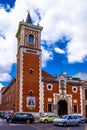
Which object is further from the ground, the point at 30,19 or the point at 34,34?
the point at 30,19

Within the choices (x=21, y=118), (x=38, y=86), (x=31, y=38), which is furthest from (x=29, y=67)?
(x=21, y=118)

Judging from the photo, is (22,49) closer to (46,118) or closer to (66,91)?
(66,91)

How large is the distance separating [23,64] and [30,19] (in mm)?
11358

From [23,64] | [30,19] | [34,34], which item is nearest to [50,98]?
[23,64]

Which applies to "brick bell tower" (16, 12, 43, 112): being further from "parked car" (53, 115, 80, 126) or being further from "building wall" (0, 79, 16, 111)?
"parked car" (53, 115, 80, 126)

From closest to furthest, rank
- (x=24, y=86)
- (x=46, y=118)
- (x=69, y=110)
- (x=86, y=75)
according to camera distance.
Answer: (x=46, y=118)
(x=24, y=86)
(x=69, y=110)
(x=86, y=75)

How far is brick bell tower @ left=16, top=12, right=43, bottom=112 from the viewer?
48531mm

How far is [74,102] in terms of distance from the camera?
53500 mm

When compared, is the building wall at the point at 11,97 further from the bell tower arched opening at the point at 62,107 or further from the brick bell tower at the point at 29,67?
the bell tower arched opening at the point at 62,107

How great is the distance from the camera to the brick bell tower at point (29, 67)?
48531mm

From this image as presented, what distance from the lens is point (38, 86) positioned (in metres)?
50.4

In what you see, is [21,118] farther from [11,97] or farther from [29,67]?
[11,97]

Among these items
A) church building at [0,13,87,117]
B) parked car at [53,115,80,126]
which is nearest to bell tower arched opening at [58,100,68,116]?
church building at [0,13,87,117]

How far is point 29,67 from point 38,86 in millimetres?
4197
